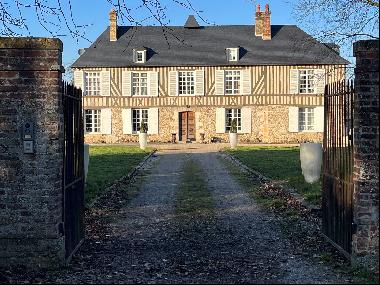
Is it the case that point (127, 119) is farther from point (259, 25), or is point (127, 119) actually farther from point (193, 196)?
point (193, 196)

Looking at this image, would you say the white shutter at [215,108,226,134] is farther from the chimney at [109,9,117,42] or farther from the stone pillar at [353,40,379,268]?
the stone pillar at [353,40,379,268]

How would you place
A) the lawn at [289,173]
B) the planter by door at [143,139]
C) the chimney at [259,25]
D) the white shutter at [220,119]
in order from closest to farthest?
the lawn at [289,173], the planter by door at [143,139], the white shutter at [220,119], the chimney at [259,25]

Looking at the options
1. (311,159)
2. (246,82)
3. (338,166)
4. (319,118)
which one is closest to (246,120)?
(246,82)

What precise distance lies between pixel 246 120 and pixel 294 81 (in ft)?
13.2

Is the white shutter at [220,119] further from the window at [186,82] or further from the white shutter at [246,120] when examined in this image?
the window at [186,82]

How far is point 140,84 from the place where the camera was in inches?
1318

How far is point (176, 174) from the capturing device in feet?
49.7

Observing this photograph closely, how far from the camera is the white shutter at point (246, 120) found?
109ft

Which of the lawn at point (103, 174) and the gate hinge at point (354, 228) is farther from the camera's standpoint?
the lawn at point (103, 174)

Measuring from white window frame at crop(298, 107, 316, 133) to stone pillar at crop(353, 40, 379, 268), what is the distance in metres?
28.7

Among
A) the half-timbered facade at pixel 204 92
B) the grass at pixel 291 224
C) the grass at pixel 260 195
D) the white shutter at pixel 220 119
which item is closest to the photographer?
the grass at pixel 291 224

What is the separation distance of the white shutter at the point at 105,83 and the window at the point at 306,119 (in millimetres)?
12783

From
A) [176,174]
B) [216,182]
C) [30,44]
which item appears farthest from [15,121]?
[176,174]

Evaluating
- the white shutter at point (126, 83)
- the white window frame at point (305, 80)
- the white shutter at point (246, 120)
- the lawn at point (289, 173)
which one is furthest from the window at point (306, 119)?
the lawn at point (289, 173)
